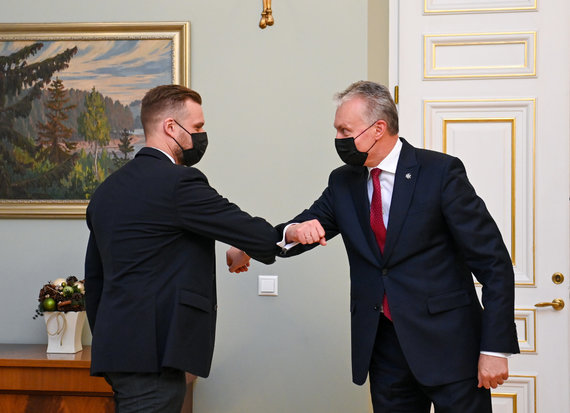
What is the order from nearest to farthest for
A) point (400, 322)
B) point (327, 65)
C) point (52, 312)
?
point (400, 322), point (52, 312), point (327, 65)

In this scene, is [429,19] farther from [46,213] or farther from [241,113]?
[46,213]

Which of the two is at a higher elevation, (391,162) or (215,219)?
(391,162)

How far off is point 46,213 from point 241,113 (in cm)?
118

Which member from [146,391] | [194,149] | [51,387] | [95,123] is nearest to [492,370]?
[146,391]

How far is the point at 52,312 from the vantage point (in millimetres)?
3250

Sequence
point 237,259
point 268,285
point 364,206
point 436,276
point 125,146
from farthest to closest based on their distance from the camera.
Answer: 1. point 125,146
2. point 268,285
3. point 237,259
4. point 364,206
5. point 436,276

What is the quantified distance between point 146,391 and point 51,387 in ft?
4.10

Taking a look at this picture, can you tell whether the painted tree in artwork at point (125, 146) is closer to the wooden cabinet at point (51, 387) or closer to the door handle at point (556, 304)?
the wooden cabinet at point (51, 387)

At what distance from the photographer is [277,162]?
11.5ft

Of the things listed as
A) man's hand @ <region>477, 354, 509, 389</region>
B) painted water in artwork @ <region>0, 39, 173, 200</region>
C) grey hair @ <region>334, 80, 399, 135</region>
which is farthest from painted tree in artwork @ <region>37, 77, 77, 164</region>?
man's hand @ <region>477, 354, 509, 389</region>

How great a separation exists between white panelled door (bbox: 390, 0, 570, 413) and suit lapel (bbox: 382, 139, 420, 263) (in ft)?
3.98

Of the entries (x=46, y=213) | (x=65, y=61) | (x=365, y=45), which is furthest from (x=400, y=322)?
(x=65, y=61)

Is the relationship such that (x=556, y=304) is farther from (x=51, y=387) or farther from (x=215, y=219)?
(x=51, y=387)

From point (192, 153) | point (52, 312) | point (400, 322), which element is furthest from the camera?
point (52, 312)
